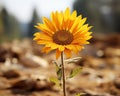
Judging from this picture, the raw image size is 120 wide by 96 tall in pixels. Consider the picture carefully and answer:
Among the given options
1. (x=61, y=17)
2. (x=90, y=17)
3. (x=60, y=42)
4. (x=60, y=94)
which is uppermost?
(x=90, y=17)

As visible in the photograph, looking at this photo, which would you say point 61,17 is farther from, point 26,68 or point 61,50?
point 26,68

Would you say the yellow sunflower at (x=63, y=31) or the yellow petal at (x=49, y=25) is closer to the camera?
the yellow sunflower at (x=63, y=31)

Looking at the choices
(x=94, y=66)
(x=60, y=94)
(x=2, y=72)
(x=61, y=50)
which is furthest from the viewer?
(x=94, y=66)

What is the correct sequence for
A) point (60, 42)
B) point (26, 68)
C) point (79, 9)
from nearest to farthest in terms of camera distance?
point (60, 42), point (26, 68), point (79, 9)

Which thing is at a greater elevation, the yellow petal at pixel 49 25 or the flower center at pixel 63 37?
the yellow petal at pixel 49 25

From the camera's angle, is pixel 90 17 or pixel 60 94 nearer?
Answer: pixel 60 94

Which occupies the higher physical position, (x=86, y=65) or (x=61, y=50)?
(x=86, y=65)

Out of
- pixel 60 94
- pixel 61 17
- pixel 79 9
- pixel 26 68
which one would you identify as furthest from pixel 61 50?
pixel 79 9
